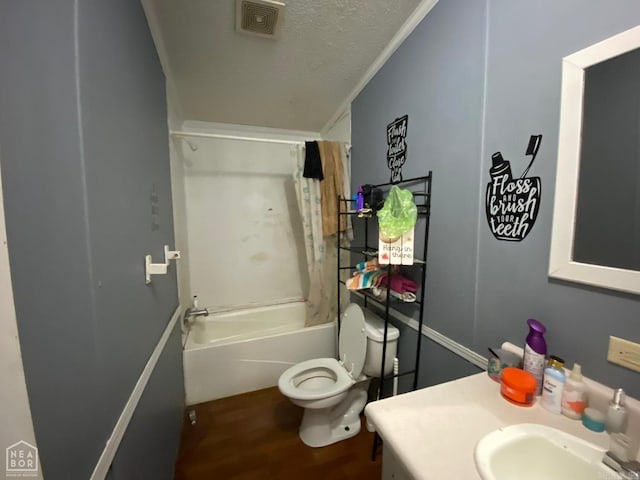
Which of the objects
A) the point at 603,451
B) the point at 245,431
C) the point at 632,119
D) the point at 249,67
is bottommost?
the point at 245,431

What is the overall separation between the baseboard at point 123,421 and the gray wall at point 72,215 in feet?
0.08

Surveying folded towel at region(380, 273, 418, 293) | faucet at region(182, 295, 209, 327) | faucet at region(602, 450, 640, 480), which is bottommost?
faucet at region(182, 295, 209, 327)

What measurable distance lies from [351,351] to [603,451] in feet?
3.78

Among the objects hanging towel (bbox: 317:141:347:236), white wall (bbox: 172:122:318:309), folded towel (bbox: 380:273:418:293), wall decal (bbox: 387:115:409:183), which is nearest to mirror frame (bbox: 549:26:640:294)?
folded towel (bbox: 380:273:418:293)

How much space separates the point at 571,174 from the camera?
78 cm

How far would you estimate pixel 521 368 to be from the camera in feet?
2.95

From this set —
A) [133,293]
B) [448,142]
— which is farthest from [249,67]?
[133,293]

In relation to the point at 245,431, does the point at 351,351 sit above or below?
above

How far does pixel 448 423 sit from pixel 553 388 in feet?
1.15

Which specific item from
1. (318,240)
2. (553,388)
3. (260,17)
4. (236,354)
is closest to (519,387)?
(553,388)

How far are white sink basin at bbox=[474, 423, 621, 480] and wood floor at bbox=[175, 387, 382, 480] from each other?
0.99m

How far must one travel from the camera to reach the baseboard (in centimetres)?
63

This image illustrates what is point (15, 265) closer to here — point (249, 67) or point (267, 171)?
point (249, 67)
